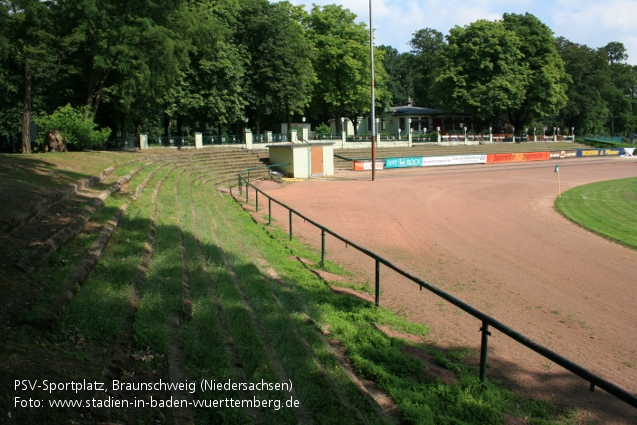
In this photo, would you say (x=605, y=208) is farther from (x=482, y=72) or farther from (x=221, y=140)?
(x=482, y=72)

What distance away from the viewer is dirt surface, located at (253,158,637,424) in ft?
22.9

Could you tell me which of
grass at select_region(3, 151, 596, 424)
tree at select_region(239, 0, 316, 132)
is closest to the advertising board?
tree at select_region(239, 0, 316, 132)

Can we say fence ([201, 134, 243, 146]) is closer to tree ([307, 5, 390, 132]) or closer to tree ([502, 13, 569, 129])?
tree ([307, 5, 390, 132])

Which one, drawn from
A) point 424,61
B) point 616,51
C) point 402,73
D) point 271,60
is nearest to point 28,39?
point 271,60

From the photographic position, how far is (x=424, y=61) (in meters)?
95.5

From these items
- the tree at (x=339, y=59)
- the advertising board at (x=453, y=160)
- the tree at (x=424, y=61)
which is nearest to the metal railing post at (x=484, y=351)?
the advertising board at (x=453, y=160)

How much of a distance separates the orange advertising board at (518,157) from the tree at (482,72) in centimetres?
861

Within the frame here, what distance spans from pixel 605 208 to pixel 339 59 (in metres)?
37.8

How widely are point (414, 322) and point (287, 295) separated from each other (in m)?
2.29

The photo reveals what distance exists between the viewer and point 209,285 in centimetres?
767

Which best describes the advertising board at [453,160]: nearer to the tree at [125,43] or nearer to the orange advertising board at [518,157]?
the orange advertising board at [518,157]

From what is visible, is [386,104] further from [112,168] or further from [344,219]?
[112,168]

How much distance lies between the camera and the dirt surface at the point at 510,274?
6.99m

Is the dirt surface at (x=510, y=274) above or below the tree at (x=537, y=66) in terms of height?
below
